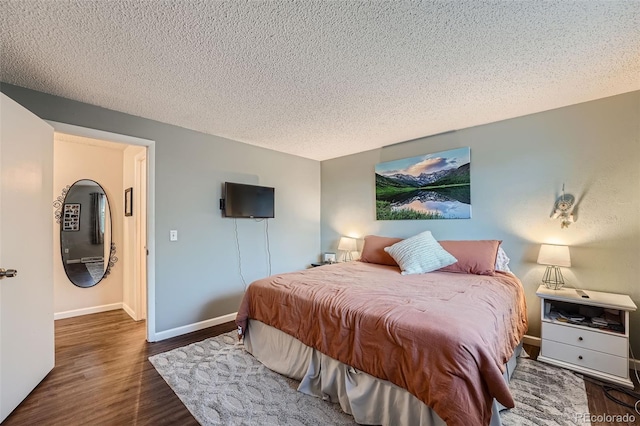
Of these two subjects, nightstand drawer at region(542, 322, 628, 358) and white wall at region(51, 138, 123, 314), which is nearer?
nightstand drawer at region(542, 322, 628, 358)

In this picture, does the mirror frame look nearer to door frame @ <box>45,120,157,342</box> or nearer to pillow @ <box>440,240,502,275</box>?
door frame @ <box>45,120,157,342</box>

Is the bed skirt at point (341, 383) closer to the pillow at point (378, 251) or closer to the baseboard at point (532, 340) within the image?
the baseboard at point (532, 340)

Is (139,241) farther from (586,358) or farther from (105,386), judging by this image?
(586,358)

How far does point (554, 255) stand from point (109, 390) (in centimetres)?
380

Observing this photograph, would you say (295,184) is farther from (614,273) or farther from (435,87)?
(614,273)

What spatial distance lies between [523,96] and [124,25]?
9.86 ft

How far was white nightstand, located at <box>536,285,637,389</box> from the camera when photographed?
203 centimetres

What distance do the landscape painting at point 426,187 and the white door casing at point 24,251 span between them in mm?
3568

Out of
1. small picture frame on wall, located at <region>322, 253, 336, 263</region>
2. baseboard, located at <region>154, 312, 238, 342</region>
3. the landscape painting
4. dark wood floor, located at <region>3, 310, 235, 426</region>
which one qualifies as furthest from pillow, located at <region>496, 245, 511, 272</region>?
baseboard, located at <region>154, 312, 238, 342</region>

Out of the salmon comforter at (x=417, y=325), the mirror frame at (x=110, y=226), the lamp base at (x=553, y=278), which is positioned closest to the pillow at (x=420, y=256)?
the salmon comforter at (x=417, y=325)

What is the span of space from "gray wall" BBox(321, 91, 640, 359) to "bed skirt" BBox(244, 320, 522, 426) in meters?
0.98

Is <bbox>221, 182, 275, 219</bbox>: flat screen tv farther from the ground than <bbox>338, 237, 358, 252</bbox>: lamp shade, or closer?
farther from the ground

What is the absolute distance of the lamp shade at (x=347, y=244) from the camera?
160 inches

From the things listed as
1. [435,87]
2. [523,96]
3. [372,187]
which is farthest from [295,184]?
[523,96]
